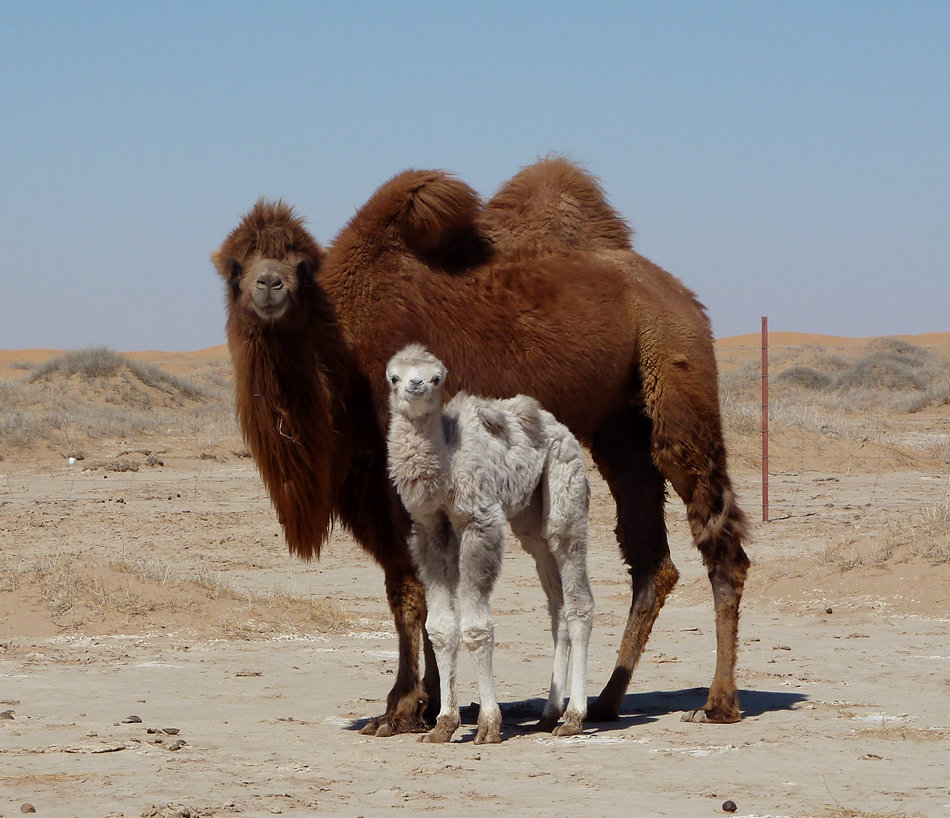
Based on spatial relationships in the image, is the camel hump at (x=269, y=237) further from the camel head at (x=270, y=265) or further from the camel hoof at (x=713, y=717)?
the camel hoof at (x=713, y=717)

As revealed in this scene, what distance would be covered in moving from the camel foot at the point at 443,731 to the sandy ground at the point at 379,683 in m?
0.07

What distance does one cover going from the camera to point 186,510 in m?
16.4

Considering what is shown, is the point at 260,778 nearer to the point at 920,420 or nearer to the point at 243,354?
the point at 243,354

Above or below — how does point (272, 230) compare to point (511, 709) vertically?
above

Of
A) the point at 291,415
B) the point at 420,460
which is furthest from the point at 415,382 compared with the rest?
the point at 291,415

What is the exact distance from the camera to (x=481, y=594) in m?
6.50

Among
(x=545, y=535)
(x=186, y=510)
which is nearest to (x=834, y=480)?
(x=186, y=510)

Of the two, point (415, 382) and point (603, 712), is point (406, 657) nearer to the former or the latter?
point (603, 712)

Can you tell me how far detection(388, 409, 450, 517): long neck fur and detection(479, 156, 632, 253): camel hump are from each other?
2.07m

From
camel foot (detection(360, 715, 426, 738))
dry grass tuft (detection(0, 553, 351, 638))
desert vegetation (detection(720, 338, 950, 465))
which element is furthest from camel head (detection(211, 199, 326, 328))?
desert vegetation (detection(720, 338, 950, 465))

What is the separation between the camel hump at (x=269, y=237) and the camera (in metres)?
7.08

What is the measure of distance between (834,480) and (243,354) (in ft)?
45.6

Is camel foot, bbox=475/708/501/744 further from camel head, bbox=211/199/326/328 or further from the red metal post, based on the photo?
the red metal post

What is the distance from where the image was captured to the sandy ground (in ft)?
18.2
